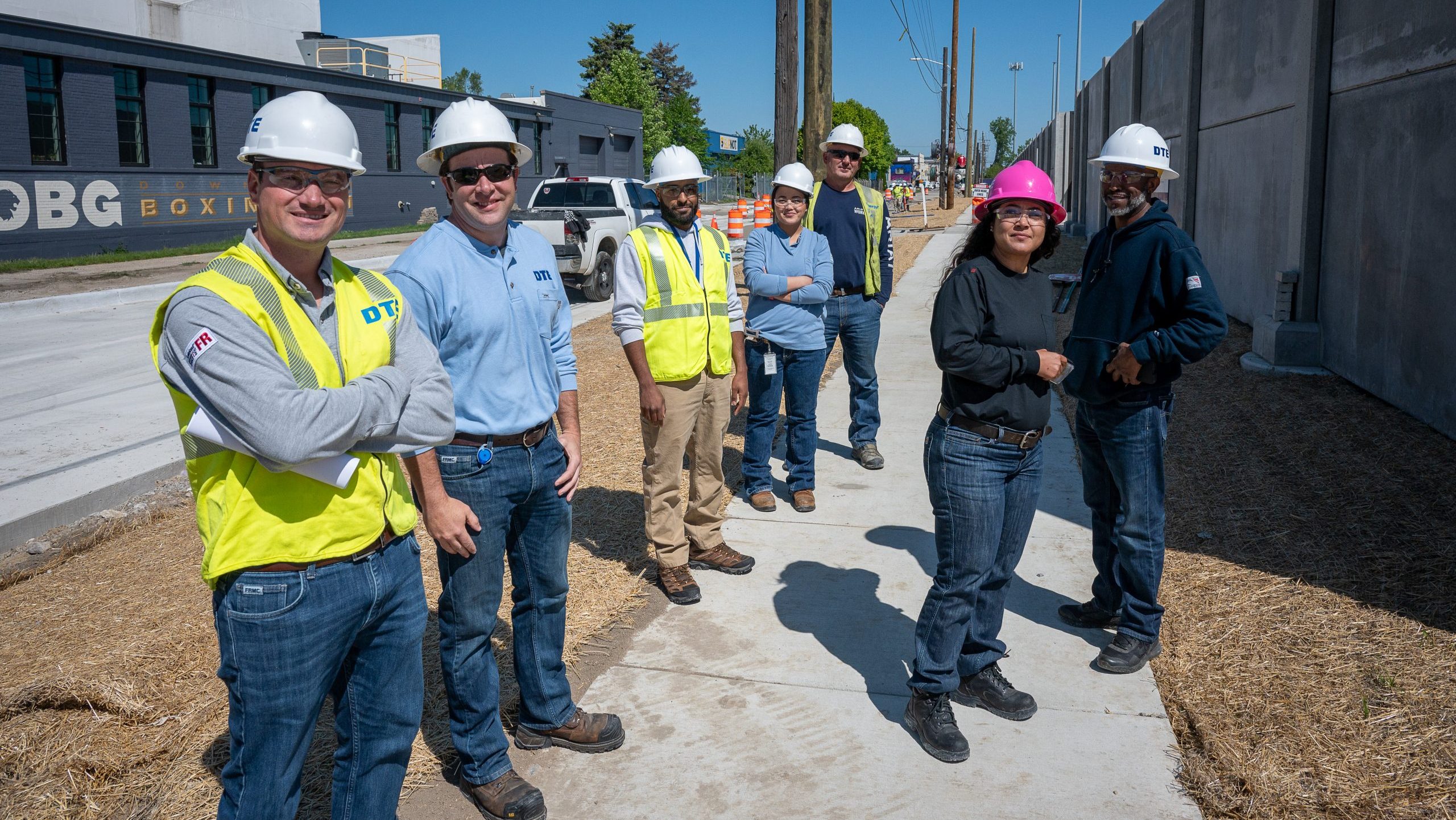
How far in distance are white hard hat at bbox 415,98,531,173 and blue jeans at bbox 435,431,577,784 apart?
0.91m

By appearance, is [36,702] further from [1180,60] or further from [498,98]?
[498,98]

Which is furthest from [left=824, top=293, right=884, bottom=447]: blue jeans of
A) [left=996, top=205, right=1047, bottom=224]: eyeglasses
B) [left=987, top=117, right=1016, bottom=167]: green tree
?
[left=987, top=117, right=1016, bottom=167]: green tree

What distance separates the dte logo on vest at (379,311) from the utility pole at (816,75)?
32.9ft

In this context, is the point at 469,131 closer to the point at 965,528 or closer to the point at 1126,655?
the point at 965,528

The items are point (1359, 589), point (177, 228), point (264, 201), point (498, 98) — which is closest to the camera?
point (264, 201)

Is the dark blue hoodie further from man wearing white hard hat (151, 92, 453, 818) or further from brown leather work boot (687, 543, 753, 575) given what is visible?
man wearing white hard hat (151, 92, 453, 818)

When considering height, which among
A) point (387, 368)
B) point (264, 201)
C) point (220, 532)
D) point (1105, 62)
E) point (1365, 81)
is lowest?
point (220, 532)

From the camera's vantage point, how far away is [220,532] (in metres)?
2.16

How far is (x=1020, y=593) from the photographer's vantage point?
16.3 ft

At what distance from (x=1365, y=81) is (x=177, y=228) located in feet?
88.7

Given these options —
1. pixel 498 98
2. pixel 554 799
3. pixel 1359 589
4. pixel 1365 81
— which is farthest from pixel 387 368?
pixel 498 98

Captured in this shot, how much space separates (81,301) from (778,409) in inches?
536

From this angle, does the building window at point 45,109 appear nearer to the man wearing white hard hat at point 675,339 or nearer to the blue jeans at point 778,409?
the blue jeans at point 778,409

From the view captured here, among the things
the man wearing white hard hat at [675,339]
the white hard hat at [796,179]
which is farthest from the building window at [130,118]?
the man wearing white hard hat at [675,339]
